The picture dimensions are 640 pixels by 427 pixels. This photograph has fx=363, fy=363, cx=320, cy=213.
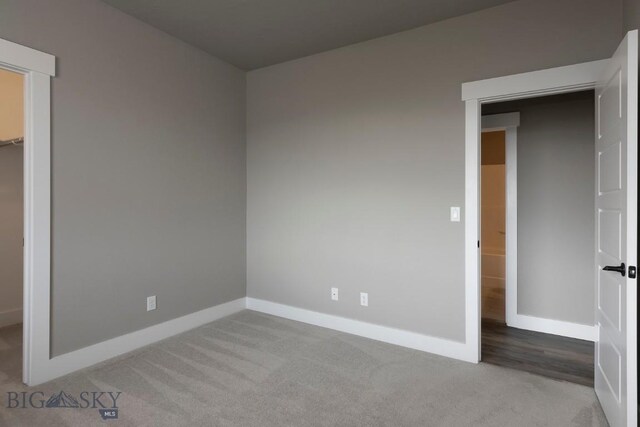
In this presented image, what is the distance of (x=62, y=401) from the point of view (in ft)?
7.23

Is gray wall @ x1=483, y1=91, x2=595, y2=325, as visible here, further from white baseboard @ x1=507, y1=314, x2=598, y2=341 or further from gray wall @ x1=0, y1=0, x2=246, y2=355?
gray wall @ x1=0, y1=0, x2=246, y2=355

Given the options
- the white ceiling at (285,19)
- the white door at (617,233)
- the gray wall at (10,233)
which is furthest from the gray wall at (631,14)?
the gray wall at (10,233)

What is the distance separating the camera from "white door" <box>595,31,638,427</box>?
1653 mm

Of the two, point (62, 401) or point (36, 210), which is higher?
point (36, 210)

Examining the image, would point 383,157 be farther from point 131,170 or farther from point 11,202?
point 11,202

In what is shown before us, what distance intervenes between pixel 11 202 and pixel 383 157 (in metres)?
3.64

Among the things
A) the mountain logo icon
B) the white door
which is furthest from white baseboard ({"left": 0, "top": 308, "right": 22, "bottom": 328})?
the white door

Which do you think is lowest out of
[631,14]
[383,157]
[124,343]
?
[124,343]

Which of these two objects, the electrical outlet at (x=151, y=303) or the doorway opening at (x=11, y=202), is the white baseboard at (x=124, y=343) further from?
the doorway opening at (x=11, y=202)

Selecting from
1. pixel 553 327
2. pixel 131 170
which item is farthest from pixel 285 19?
pixel 553 327

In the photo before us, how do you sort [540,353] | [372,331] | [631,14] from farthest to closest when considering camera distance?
[372,331] → [540,353] → [631,14]

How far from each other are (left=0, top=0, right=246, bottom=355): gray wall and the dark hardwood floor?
8.59 feet

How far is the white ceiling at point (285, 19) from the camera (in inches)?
106

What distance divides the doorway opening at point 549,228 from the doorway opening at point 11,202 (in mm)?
4384
